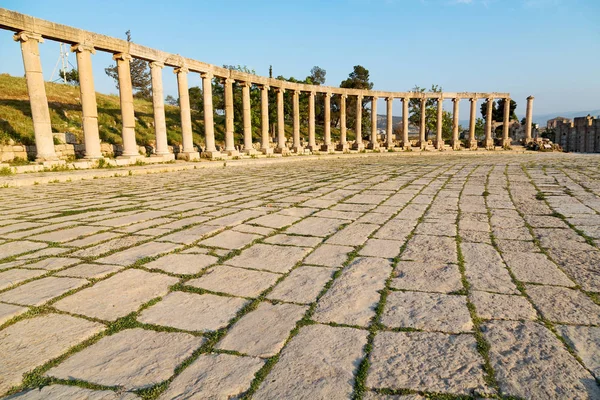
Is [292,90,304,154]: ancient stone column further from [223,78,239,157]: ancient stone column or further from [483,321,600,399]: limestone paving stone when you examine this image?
[483,321,600,399]: limestone paving stone

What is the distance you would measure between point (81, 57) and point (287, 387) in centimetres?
1532

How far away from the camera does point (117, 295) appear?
2564 millimetres

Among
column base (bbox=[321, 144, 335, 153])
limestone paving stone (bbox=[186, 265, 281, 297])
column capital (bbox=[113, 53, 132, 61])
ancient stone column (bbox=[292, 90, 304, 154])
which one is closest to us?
limestone paving stone (bbox=[186, 265, 281, 297])

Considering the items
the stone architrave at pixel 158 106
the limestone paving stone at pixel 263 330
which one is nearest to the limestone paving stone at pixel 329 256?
the limestone paving stone at pixel 263 330

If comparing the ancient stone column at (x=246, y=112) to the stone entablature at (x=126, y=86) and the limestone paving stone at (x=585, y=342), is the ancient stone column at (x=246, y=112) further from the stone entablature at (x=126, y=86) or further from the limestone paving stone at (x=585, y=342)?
the limestone paving stone at (x=585, y=342)

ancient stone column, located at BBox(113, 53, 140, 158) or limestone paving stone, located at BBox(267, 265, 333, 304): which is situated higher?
ancient stone column, located at BBox(113, 53, 140, 158)

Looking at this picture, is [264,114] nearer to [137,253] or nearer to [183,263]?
[137,253]

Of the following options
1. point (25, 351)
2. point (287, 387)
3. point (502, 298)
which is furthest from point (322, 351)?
point (25, 351)

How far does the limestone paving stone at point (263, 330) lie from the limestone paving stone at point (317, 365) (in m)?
0.09

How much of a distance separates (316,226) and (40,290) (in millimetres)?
2863

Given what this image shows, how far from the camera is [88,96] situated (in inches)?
530

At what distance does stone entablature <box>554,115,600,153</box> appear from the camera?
4697 cm

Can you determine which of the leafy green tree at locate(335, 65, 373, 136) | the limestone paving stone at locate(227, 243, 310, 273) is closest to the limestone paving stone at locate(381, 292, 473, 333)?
the limestone paving stone at locate(227, 243, 310, 273)

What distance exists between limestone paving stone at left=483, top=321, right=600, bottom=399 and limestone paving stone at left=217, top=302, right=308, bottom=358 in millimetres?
1092
